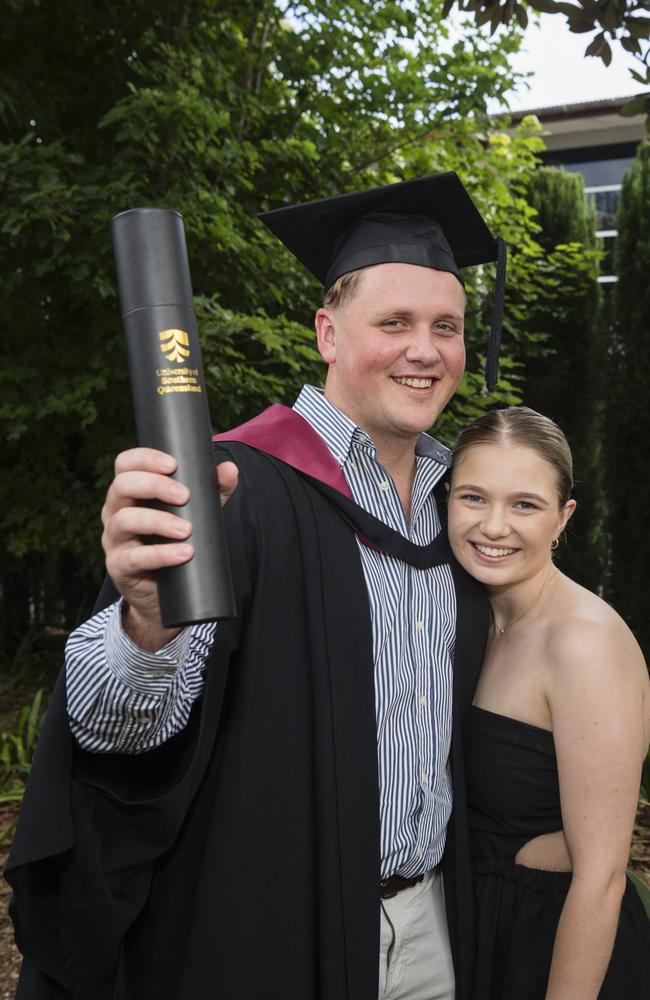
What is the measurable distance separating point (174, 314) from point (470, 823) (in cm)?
141

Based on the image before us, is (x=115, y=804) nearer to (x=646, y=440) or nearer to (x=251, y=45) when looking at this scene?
(x=251, y=45)

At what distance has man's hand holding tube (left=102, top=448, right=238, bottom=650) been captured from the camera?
3.29 feet

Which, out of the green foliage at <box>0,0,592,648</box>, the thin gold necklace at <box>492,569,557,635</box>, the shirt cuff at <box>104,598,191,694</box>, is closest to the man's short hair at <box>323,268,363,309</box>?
the thin gold necklace at <box>492,569,557,635</box>

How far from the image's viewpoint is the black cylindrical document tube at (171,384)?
998 millimetres

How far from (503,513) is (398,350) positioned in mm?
422

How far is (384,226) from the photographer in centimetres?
206

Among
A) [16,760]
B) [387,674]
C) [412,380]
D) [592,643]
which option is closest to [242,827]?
[387,674]

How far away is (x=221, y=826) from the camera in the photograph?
4.95ft

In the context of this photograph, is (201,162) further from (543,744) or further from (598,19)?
(543,744)

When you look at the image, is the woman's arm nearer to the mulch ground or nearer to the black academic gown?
the black academic gown

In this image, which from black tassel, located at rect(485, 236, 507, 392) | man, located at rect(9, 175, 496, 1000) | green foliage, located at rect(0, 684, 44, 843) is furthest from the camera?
green foliage, located at rect(0, 684, 44, 843)

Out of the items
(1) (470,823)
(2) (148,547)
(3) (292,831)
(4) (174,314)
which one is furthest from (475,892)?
(4) (174,314)

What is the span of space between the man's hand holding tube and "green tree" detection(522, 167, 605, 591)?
9.32 m

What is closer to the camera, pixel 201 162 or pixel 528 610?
pixel 528 610
